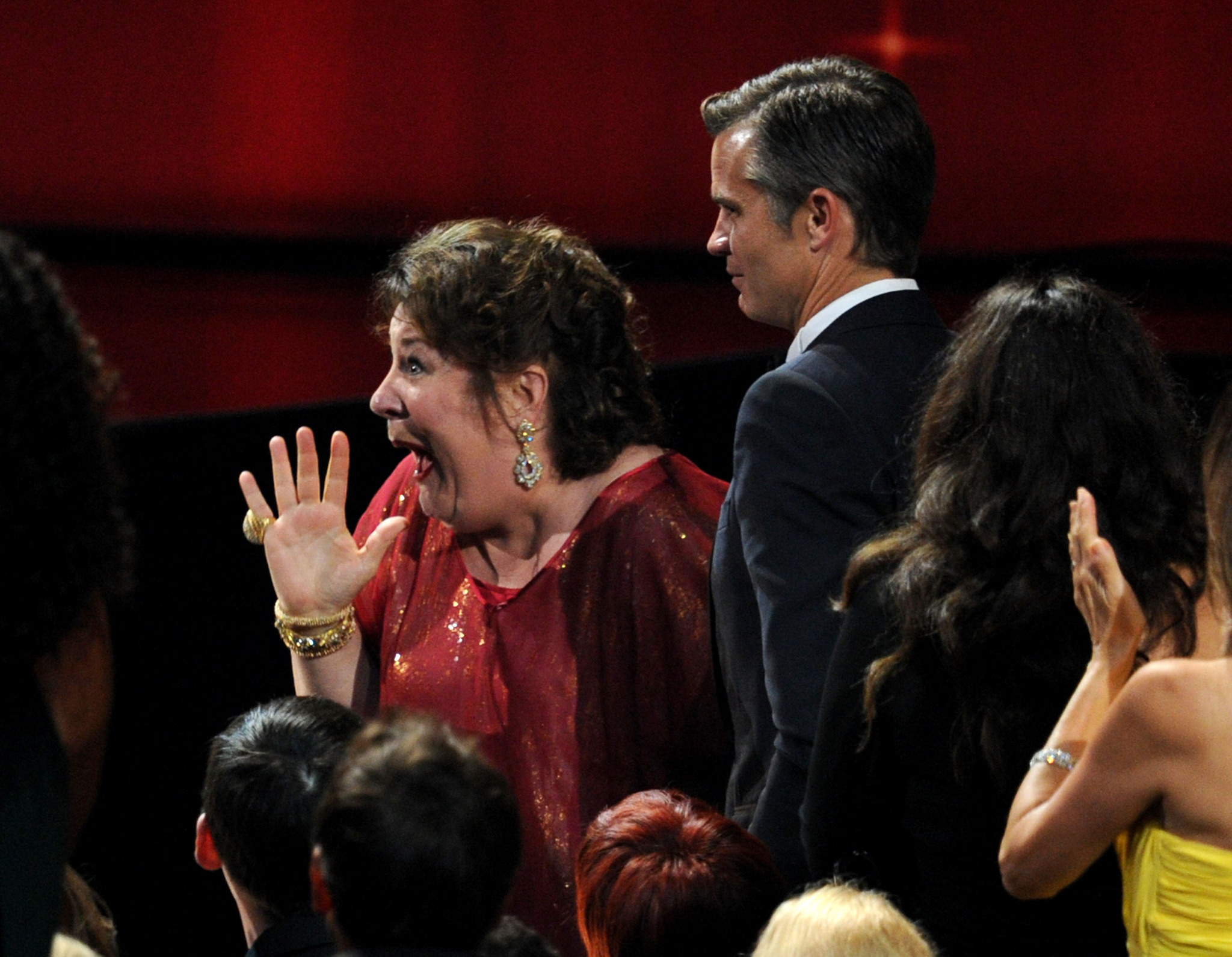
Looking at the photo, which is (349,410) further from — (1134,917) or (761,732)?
(1134,917)

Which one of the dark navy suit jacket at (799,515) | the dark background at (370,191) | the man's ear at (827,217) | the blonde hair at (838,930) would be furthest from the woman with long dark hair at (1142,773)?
the dark background at (370,191)

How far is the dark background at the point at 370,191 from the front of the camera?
3004 millimetres

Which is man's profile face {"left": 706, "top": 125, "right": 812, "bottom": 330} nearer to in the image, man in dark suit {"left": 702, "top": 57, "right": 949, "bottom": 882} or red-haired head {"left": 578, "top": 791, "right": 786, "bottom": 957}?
man in dark suit {"left": 702, "top": 57, "right": 949, "bottom": 882}

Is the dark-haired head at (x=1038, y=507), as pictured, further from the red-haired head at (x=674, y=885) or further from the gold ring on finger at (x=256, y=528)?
the gold ring on finger at (x=256, y=528)

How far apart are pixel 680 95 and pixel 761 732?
2001 millimetres

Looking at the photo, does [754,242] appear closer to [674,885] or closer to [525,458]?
[525,458]

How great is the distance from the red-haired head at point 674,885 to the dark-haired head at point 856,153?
2.85 feet

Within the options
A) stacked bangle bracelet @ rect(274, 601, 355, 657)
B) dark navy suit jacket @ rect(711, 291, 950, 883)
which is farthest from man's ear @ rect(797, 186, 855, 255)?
stacked bangle bracelet @ rect(274, 601, 355, 657)

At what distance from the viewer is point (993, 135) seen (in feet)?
12.5

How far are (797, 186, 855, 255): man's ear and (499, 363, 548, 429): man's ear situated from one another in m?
0.42

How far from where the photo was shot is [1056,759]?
4.45 ft

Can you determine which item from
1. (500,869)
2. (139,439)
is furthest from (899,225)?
(139,439)

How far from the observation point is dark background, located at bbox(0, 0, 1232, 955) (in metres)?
3.00

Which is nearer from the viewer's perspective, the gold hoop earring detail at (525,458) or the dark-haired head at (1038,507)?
the dark-haired head at (1038,507)
